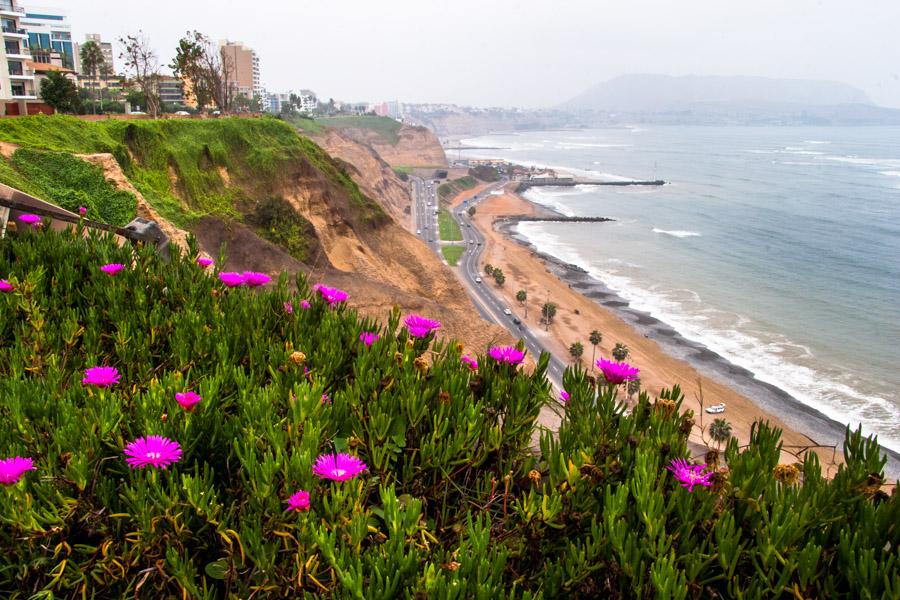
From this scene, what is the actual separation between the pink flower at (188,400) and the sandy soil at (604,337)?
55.6 feet

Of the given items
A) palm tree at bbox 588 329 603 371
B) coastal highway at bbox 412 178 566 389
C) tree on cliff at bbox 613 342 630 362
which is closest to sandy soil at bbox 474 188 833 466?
palm tree at bbox 588 329 603 371

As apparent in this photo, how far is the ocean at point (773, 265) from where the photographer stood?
1357 inches

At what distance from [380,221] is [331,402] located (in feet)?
123

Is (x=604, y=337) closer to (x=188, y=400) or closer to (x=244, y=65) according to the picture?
(x=188, y=400)

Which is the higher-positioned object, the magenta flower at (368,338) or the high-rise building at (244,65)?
the high-rise building at (244,65)

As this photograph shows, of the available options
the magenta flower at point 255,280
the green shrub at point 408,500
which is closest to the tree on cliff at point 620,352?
the magenta flower at point 255,280

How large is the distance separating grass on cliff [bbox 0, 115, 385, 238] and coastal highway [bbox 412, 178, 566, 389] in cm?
1050

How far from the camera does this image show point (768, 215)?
74875 millimetres

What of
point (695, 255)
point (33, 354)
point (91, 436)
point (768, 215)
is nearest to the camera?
point (91, 436)

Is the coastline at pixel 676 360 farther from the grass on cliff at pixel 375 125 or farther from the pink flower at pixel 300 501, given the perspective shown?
the grass on cliff at pixel 375 125

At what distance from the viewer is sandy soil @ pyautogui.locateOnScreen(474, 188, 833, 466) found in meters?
28.6

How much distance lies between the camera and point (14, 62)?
43562 mm

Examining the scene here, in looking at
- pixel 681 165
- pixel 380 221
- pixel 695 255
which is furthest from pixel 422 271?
pixel 681 165

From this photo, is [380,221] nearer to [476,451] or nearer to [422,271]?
[422,271]
